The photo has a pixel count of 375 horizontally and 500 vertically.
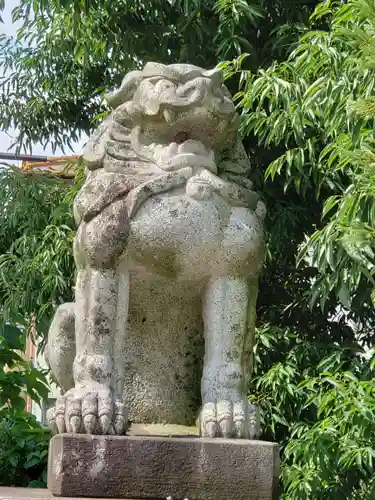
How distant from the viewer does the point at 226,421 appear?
3.43 meters

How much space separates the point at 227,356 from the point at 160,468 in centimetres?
47

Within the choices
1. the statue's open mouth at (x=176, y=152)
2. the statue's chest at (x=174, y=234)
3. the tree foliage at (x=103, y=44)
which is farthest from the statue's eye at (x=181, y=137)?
the tree foliage at (x=103, y=44)

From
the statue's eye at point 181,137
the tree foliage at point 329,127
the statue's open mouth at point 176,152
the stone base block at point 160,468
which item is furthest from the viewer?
the tree foliage at point 329,127

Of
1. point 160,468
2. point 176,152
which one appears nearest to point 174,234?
point 176,152

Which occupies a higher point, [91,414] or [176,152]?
[176,152]

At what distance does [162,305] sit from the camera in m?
3.78

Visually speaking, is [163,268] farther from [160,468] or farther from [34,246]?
[34,246]

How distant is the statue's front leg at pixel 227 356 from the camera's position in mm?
3439

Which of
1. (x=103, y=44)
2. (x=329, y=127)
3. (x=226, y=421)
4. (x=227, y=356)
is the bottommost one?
(x=226, y=421)

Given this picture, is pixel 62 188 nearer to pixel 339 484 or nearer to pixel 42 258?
pixel 42 258

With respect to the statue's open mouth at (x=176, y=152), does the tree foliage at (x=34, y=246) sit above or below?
above

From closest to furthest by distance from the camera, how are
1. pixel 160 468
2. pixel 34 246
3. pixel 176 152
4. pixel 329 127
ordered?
1. pixel 160 468
2. pixel 176 152
3. pixel 329 127
4. pixel 34 246

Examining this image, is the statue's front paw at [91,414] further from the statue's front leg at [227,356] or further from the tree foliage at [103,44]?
the tree foliage at [103,44]

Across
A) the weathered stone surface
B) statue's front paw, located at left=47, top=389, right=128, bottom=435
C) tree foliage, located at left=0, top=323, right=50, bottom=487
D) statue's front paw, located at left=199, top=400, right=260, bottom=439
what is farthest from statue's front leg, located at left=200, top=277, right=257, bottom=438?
tree foliage, located at left=0, top=323, right=50, bottom=487
